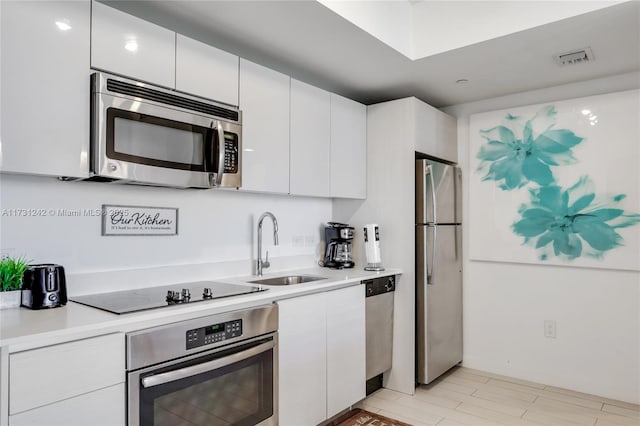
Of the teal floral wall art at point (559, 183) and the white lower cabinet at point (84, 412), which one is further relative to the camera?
the teal floral wall art at point (559, 183)

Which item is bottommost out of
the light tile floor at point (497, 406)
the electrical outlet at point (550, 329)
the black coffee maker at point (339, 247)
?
the light tile floor at point (497, 406)

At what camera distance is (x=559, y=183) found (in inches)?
127

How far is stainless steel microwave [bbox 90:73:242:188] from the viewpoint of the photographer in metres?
1.74

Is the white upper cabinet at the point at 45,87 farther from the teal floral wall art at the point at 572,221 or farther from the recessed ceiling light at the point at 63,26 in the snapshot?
the teal floral wall art at the point at 572,221

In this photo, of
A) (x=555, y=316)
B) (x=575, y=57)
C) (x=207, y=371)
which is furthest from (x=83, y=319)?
(x=555, y=316)

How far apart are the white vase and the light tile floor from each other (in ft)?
6.87

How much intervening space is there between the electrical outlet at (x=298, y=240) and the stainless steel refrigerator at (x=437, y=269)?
86 cm

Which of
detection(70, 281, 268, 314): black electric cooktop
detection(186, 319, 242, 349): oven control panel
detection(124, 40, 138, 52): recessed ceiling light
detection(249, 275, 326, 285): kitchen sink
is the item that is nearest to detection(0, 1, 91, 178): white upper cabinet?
detection(124, 40, 138, 52): recessed ceiling light

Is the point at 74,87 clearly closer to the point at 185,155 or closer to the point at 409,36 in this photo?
the point at 185,155

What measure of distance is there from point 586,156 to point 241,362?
111 inches

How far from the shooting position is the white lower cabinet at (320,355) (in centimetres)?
220

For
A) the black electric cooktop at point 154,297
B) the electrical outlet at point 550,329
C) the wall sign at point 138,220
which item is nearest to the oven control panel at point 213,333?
the black electric cooktop at point 154,297

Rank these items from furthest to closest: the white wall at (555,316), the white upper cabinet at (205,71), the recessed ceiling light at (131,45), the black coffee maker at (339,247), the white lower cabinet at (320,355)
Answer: the black coffee maker at (339,247)
the white wall at (555,316)
the white lower cabinet at (320,355)
the white upper cabinet at (205,71)
the recessed ceiling light at (131,45)

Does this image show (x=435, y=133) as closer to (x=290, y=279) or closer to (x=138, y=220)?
(x=290, y=279)
